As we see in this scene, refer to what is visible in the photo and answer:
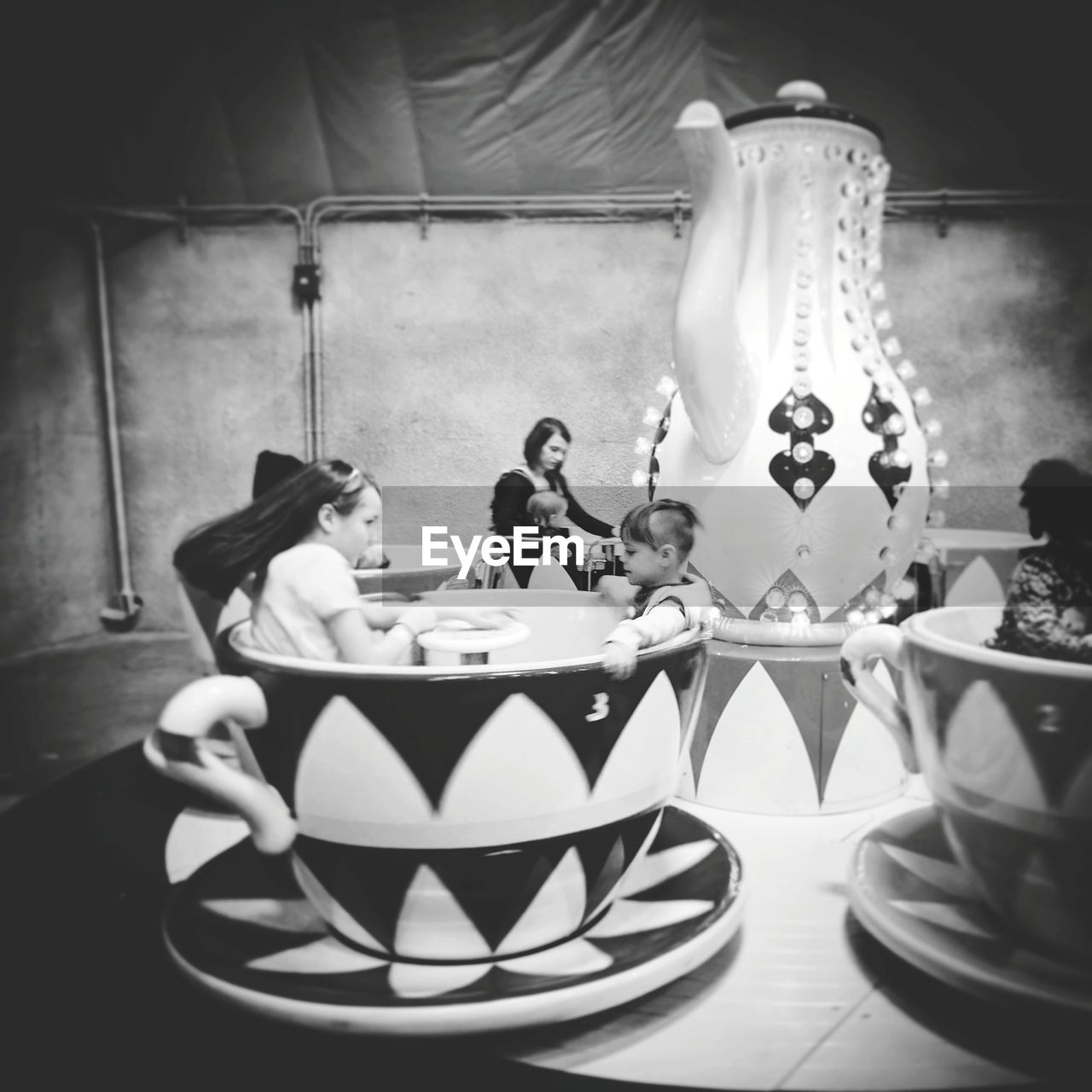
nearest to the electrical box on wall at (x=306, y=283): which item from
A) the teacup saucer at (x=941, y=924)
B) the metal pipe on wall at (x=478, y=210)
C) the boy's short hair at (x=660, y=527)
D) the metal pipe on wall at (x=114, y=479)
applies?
the metal pipe on wall at (x=478, y=210)

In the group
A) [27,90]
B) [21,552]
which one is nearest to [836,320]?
[27,90]

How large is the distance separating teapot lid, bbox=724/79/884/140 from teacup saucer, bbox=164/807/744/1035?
0.26m

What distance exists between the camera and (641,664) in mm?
188

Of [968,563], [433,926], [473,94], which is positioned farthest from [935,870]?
[473,94]

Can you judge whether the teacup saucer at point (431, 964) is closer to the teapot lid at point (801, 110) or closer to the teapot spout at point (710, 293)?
the teapot spout at point (710, 293)

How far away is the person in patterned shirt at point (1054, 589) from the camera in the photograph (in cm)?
20

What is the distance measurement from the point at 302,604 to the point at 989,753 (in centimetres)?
17

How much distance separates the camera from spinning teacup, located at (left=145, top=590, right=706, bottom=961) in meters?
0.17

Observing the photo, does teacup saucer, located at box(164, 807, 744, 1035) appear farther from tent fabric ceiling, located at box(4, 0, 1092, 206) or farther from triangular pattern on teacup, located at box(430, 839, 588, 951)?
tent fabric ceiling, located at box(4, 0, 1092, 206)

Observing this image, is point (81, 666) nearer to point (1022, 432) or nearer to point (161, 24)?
point (161, 24)

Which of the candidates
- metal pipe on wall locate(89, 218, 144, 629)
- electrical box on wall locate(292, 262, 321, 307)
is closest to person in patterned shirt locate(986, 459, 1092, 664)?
electrical box on wall locate(292, 262, 321, 307)

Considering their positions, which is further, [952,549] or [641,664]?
[952,549]

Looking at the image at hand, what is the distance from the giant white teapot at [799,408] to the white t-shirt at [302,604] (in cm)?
13

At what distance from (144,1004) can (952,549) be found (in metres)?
0.41
